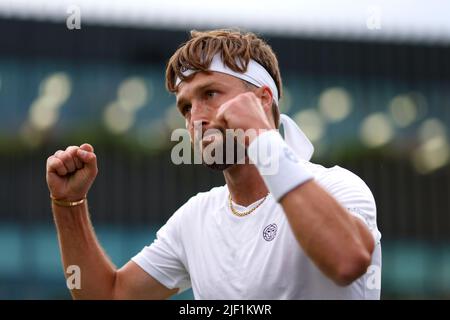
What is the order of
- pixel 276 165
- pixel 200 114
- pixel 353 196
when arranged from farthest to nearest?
pixel 200 114 < pixel 353 196 < pixel 276 165

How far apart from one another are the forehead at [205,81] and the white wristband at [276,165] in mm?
872

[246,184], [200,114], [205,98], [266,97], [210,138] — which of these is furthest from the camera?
[266,97]

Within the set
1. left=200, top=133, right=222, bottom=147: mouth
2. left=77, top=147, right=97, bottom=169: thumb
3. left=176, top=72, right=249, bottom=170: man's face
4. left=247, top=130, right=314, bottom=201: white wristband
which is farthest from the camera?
left=77, top=147, right=97, bottom=169: thumb

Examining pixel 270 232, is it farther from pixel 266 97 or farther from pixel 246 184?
pixel 266 97

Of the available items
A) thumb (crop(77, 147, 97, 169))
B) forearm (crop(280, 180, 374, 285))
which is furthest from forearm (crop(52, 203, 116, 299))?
forearm (crop(280, 180, 374, 285))

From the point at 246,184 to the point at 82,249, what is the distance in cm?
106

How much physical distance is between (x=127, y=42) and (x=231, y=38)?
21.3 meters

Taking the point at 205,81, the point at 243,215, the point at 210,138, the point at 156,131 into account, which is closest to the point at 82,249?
the point at 243,215

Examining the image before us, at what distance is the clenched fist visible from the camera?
475 centimetres

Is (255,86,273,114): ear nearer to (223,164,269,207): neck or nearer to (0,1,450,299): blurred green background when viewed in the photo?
(223,164,269,207): neck

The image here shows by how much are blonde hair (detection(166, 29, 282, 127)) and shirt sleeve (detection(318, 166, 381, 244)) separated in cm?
77

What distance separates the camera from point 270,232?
454 centimetres

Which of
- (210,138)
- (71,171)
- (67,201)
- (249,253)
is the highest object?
(210,138)

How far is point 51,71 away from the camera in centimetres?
2570
